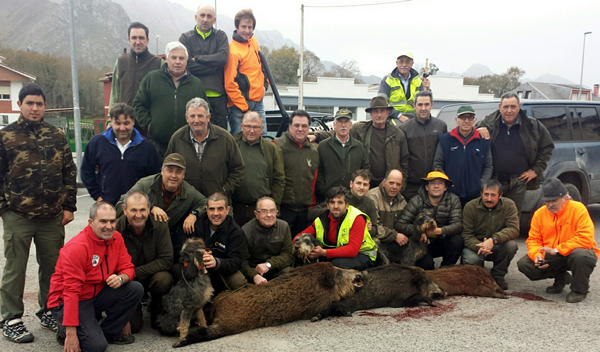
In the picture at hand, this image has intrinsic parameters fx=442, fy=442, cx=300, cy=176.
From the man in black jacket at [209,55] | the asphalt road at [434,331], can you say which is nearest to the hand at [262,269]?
the asphalt road at [434,331]

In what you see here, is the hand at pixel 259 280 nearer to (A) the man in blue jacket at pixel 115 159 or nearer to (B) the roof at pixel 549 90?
(A) the man in blue jacket at pixel 115 159

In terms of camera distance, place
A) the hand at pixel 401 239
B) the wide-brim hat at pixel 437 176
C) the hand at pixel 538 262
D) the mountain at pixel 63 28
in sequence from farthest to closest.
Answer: the mountain at pixel 63 28 < the wide-brim hat at pixel 437 176 < the hand at pixel 401 239 < the hand at pixel 538 262

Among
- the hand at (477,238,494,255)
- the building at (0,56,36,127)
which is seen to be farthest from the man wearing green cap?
the building at (0,56,36,127)

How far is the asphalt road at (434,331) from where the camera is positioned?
155 inches

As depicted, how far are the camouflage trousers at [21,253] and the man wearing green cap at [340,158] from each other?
3365mm

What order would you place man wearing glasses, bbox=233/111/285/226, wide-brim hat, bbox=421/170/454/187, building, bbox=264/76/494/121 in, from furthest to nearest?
building, bbox=264/76/494/121 < wide-brim hat, bbox=421/170/454/187 < man wearing glasses, bbox=233/111/285/226

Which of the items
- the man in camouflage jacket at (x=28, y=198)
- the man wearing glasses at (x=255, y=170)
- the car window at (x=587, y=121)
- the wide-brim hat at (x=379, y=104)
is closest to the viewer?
the man in camouflage jacket at (x=28, y=198)

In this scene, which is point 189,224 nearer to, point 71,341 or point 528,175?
point 71,341

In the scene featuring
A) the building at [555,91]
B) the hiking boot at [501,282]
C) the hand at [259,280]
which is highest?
the building at [555,91]

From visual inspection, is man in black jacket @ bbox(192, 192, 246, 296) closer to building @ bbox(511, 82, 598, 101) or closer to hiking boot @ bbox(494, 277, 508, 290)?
hiking boot @ bbox(494, 277, 508, 290)

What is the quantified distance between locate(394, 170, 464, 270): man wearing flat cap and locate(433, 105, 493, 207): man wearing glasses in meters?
0.30

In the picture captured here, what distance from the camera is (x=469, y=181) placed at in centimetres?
640

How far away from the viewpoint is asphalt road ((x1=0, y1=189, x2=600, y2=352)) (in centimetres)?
395

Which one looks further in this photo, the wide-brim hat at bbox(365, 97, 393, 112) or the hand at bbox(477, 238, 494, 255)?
the wide-brim hat at bbox(365, 97, 393, 112)
